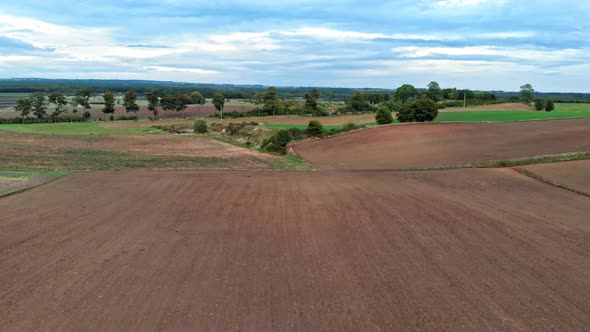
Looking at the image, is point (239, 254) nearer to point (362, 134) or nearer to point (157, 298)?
point (157, 298)

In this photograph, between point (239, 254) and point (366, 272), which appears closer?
point (366, 272)

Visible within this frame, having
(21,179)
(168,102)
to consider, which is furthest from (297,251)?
(168,102)

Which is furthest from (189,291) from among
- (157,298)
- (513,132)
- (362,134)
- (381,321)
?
(513,132)

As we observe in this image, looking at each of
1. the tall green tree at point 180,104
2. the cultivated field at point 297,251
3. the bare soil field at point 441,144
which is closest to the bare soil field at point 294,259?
the cultivated field at point 297,251

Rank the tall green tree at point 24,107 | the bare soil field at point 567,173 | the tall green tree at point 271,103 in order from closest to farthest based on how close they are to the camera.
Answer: the bare soil field at point 567,173, the tall green tree at point 24,107, the tall green tree at point 271,103

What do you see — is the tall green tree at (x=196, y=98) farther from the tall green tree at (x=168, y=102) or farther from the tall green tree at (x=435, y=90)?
the tall green tree at (x=435, y=90)

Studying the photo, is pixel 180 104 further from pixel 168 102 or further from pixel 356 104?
pixel 356 104

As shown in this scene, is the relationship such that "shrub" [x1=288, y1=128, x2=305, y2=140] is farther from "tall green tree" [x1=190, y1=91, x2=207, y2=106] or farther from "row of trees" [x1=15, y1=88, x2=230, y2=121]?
"tall green tree" [x1=190, y1=91, x2=207, y2=106]
